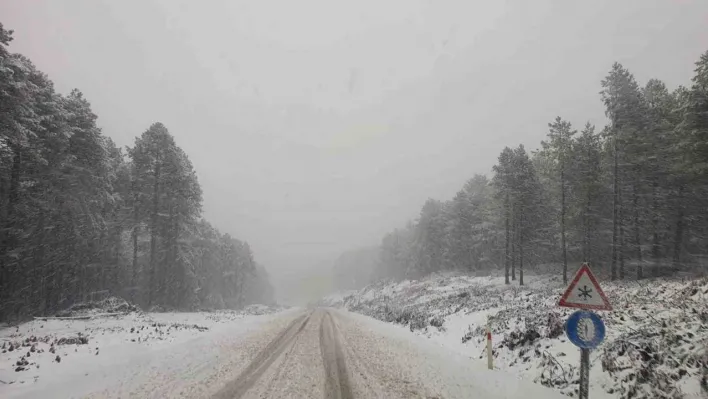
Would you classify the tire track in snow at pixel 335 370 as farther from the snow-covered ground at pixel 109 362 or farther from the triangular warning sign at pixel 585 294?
the triangular warning sign at pixel 585 294

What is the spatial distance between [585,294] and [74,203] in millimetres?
27292

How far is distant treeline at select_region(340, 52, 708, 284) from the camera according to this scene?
25.6 m

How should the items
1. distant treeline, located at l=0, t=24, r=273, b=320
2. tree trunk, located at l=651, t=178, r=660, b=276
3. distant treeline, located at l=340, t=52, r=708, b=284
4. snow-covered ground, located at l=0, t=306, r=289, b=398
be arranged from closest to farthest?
1. snow-covered ground, located at l=0, t=306, r=289, b=398
2. distant treeline, located at l=0, t=24, r=273, b=320
3. distant treeline, located at l=340, t=52, r=708, b=284
4. tree trunk, located at l=651, t=178, r=660, b=276

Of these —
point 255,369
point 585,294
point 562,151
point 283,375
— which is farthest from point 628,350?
point 562,151

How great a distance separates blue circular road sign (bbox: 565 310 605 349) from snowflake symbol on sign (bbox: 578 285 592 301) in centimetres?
38

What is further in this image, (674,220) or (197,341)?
(674,220)

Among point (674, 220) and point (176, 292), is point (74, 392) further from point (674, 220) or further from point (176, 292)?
point (674, 220)

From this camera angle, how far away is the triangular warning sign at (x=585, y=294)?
6.14m

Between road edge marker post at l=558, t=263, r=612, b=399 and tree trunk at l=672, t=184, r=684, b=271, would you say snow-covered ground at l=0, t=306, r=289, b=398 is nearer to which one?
road edge marker post at l=558, t=263, r=612, b=399

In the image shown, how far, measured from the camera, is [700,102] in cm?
2309

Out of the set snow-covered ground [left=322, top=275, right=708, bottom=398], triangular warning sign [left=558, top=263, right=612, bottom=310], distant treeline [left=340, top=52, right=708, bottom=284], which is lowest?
snow-covered ground [left=322, top=275, right=708, bottom=398]

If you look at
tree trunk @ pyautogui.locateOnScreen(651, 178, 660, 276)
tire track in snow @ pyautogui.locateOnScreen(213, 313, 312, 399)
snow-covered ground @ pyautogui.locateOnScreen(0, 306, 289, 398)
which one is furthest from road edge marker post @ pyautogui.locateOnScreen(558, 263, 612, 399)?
tree trunk @ pyautogui.locateOnScreen(651, 178, 660, 276)

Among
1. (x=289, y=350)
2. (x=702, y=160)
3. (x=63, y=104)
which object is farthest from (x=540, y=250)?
(x=63, y=104)

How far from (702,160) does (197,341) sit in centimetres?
3316
